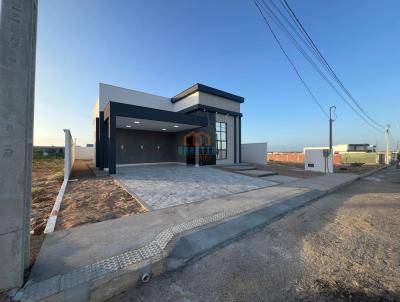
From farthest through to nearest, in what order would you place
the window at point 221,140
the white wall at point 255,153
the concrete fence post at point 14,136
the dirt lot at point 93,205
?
the white wall at point 255,153 < the window at point 221,140 < the dirt lot at point 93,205 < the concrete fence post at point 14,136

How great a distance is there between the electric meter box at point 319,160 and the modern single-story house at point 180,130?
640cm

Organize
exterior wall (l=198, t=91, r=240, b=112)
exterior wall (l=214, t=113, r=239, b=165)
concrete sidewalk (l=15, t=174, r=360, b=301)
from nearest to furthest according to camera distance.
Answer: concrete sidewalk (l=15, t=174, r=360, b=301), exterior wall (l=198, t=91, r=240, b=112), exterior wall (l=214, t=113, r=239, b=165)

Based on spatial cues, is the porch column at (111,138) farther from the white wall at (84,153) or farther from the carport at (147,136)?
the white wall at (84,153)

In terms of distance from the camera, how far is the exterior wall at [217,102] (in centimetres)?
1628

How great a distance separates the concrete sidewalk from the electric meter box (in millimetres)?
12061

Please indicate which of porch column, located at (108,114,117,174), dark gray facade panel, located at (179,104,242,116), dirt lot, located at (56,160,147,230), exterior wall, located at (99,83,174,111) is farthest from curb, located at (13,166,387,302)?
exterior wall, located at (99,83,174,111)

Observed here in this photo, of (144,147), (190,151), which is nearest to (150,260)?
(190,151)

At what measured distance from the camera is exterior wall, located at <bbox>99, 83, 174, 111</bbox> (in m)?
14.6

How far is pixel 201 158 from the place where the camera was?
15836mm

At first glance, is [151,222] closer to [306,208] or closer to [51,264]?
[51,264]

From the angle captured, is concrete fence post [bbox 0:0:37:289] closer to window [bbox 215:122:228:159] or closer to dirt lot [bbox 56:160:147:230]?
dirt lot [bbox 56:160:147:230]

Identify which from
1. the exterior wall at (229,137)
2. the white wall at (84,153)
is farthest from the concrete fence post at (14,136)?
the white wall at (84,153)

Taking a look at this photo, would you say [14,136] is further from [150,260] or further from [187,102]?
[187,102]

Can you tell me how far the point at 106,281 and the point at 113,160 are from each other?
9.30 m
